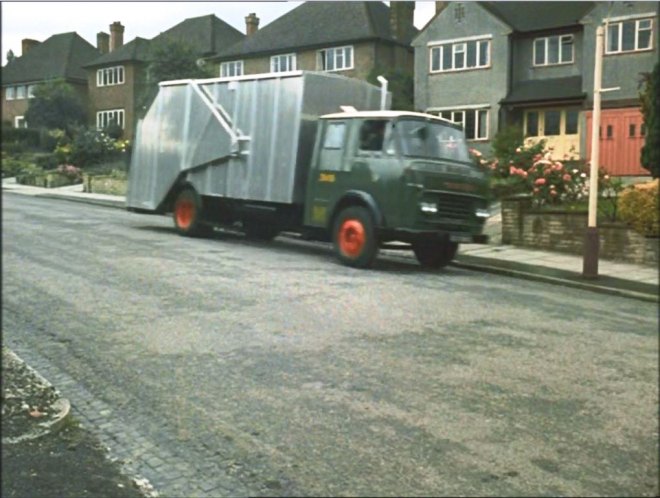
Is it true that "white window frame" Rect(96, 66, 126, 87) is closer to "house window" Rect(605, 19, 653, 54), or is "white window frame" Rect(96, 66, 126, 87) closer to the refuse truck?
the refuse truck

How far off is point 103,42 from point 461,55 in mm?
784

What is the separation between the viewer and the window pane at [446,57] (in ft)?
5.65

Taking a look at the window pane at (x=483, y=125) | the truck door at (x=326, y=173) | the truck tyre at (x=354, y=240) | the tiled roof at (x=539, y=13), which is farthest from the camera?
the truck door at (x=326, y=173)

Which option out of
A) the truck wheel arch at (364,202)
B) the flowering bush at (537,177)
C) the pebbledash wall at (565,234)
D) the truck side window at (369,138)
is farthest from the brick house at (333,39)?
the truck wheel arch at (364,202)

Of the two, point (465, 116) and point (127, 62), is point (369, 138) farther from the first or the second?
point (127, 62)

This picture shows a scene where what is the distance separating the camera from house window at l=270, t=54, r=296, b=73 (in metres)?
1.90

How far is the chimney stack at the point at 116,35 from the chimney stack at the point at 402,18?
493 mm

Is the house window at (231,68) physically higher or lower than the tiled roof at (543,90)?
higher

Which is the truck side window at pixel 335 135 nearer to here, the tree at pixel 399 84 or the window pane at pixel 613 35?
the tree at pixel 399 84

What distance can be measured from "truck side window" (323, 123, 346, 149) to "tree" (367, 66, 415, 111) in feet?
8.29

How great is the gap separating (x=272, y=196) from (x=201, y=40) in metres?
1.87

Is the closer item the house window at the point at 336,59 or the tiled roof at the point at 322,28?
the tiled roof at the point at 322,28

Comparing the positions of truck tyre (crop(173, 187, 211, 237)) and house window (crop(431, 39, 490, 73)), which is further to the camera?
truck tyre (crop(173, 187, 211, 237))

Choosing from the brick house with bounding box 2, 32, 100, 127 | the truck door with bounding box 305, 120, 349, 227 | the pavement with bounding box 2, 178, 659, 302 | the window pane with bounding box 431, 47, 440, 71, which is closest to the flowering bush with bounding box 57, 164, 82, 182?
the pavement with bounding box 2, 178, 659, 302
